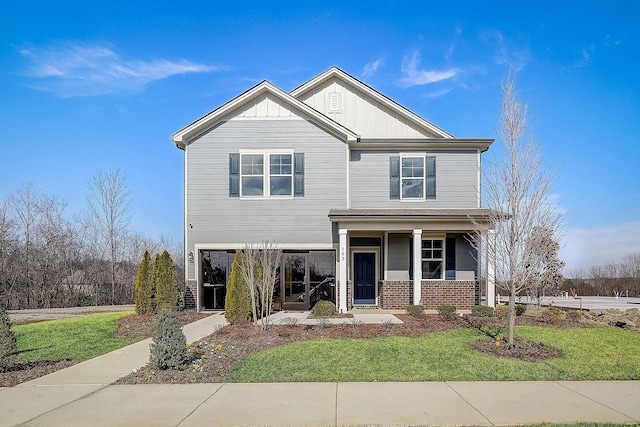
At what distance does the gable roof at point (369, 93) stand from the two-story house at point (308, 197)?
120 cm

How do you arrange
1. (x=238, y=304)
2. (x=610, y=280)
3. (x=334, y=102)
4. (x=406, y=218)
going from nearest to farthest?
(x=238, y=304) → (x=406, y=218) → (x=334, y=102) → (x=610, y=280)

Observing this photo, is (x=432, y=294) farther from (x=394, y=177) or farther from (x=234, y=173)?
(x=234, y=173)

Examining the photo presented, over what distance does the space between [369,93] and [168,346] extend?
14243 mm

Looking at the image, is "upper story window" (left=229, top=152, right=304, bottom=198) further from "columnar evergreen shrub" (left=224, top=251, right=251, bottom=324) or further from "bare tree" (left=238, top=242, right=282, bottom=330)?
"columnar evergreen shrub" (left=224, top=251, right=251, bottom=324)

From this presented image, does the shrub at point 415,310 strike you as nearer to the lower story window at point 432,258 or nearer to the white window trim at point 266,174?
the lower story window at point 432,258

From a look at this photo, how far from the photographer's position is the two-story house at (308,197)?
679 inches

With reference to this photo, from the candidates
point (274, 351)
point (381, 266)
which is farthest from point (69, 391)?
point (381, 266)

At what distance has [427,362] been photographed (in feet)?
28.6

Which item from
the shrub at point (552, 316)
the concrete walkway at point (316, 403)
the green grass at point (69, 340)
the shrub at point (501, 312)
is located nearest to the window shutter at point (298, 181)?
the green grass at point (69, 340)

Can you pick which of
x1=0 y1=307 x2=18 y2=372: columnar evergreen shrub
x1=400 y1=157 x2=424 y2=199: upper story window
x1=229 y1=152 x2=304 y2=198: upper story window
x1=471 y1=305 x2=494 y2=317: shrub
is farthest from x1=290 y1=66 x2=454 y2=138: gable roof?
x1=0 y1=307 x2=18 y2=372: columnar evergreen shrub

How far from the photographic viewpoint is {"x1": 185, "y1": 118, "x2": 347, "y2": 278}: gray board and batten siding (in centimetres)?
1723

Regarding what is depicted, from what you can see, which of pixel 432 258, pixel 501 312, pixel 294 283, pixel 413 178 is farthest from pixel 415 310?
pixel 413 178

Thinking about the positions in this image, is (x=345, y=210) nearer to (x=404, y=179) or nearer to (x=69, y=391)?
(x=404, y=179)

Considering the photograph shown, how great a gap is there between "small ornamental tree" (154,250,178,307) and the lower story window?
9.37 m
